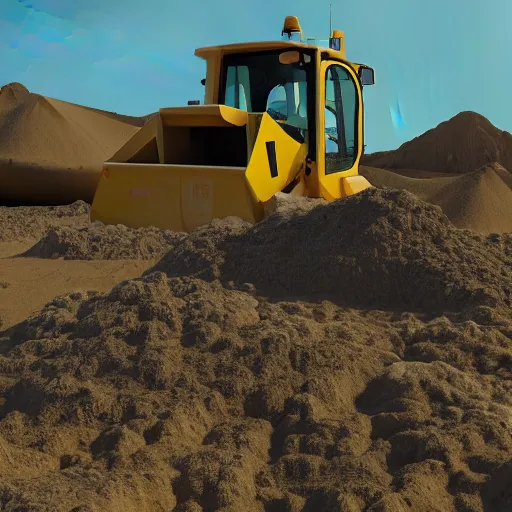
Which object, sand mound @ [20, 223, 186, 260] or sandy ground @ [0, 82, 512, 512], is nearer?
sandy ground @ [0, 82, 512, 512]

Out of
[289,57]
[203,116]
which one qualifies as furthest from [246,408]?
[289,57]

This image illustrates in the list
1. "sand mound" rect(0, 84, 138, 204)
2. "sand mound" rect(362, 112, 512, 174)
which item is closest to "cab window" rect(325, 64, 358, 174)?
"sand mound" rect(0, 84, 138, 204)

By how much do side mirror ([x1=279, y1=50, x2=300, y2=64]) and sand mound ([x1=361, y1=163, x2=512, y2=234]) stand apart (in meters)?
4.60

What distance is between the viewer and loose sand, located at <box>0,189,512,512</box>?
286 centimetres

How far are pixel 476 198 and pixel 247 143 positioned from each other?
5.48 metres

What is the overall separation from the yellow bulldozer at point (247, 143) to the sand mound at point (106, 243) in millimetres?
343

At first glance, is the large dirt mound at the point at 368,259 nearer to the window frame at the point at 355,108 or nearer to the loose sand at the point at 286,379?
the loose sand at the point at 286,379

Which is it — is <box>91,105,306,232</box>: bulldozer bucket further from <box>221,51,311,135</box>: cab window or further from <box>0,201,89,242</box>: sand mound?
<box>0,201,89,242</box>: sand mound

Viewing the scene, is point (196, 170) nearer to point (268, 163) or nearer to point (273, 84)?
point (268, 163)

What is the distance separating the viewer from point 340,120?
844cm

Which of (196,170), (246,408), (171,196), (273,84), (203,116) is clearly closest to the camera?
(246,408)

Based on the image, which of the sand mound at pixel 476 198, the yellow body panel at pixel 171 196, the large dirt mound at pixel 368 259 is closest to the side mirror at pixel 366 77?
the yellow body panel at pixel 171 196

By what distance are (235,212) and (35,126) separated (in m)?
7.03

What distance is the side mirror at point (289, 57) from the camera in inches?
303
